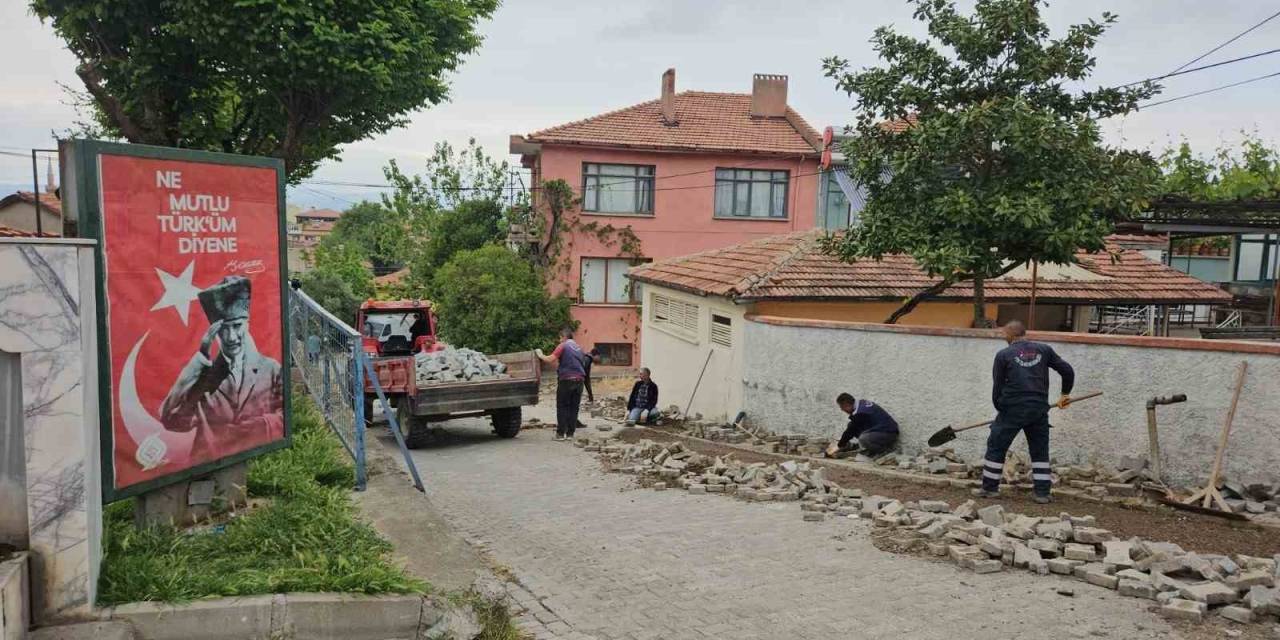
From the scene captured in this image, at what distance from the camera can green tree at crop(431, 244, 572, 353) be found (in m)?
28.2

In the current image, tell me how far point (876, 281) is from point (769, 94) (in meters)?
18.4

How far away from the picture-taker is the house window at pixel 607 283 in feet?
99.3

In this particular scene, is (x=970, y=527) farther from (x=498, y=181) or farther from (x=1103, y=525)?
(x=498, y=181)

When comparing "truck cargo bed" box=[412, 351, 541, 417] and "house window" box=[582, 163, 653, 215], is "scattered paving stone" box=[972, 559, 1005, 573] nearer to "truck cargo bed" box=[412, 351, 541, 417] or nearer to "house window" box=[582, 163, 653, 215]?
"truck cargo bed" box=[412, 351, 541, 417]

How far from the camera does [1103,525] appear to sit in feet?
23.6

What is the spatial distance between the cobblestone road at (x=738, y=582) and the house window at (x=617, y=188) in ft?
69.9

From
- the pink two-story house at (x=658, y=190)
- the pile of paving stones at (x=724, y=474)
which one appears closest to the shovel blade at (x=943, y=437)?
the pile of paving stones at (x=724, y=474)

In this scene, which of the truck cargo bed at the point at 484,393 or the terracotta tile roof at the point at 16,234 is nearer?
the terracotta tile roof at the point at 16,234

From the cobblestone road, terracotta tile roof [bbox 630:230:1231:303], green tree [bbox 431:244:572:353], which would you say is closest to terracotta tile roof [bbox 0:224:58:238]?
the cobblestone road

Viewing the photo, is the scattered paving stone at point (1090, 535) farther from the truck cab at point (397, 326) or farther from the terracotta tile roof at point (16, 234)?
the truck cab at point (397, 326)

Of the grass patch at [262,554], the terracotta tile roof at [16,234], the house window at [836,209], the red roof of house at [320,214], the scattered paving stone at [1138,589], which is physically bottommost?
the scattered paving stone at [1138,589]

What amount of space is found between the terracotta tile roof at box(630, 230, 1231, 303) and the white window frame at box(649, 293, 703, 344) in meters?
0.56

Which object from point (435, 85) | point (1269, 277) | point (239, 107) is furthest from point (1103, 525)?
point (1269, 277)

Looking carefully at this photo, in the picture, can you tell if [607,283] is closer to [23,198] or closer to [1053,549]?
[23,198]
